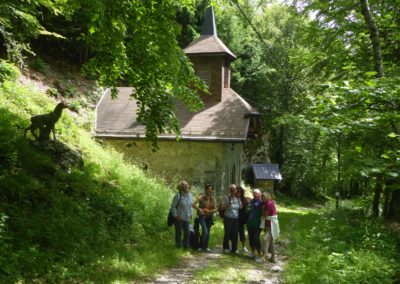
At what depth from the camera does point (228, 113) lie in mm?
16750

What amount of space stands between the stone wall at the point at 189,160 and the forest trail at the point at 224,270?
6515 millimetres

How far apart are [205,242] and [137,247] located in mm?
1898

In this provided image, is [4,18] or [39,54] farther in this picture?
[39,54]

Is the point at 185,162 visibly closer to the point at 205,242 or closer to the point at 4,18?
the point at 205,242

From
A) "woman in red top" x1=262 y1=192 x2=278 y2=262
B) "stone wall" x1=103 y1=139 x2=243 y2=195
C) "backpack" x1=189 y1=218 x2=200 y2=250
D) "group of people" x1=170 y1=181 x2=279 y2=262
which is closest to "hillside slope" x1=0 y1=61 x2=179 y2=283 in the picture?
"backpack" x1=189 y1=218 x2=200 y2=250

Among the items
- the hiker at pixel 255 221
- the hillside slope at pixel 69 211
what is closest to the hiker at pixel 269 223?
the hiker at pixel 255 221

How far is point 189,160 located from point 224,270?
8778mm

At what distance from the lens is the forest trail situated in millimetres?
6766

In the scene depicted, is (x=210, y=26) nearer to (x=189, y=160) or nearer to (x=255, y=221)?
(x=189, y=160)

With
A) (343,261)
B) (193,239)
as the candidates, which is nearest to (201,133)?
(193,239)

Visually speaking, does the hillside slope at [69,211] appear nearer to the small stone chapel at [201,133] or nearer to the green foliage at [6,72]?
the green foliage at [6,72]

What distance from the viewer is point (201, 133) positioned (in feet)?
51.8

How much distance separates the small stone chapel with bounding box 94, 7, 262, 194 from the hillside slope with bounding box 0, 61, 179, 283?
3.37 metres

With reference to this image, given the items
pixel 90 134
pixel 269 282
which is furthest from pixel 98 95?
pixel 269 282
